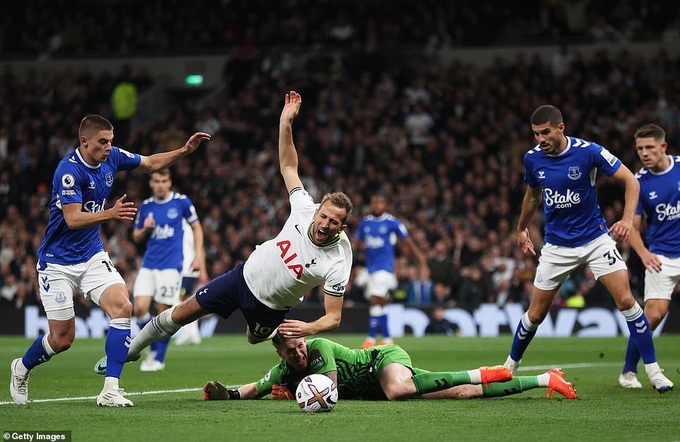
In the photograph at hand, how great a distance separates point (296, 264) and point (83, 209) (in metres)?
1.94

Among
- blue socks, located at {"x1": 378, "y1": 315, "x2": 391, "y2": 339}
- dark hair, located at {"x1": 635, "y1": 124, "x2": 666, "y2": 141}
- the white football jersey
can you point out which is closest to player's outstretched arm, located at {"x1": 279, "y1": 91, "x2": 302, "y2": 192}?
the white football jersey

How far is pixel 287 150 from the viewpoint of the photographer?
9.85 meters

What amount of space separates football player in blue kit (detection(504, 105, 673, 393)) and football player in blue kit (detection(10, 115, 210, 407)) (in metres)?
4.06

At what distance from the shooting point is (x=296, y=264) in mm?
9211

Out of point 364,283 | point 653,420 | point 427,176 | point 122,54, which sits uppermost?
point 122,54

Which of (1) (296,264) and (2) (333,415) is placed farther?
(1) (296,264)

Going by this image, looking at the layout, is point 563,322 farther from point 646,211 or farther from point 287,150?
point 287,150

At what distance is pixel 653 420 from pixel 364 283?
16.1 metres

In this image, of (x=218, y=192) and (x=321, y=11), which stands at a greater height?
(x=321, y=11)

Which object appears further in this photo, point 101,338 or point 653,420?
point 101,338

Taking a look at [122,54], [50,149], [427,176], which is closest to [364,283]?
[427,176]

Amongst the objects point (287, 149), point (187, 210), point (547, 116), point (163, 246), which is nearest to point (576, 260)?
point (547, 116)

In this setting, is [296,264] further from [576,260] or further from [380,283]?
[380,283]

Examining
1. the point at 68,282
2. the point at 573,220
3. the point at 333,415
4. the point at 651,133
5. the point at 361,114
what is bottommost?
the point at 333,415
